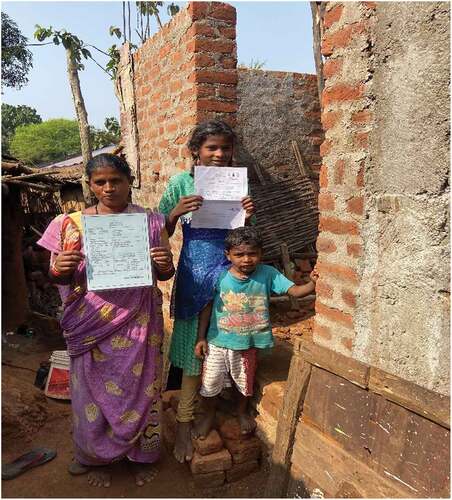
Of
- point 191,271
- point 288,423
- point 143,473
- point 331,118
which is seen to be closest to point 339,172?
point 331,118

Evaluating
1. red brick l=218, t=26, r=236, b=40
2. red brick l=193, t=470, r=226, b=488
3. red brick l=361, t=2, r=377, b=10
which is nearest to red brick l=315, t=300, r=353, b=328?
red brick l=193, t=470, r=226, b=488

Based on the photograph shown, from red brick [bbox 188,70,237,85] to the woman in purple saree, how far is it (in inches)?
47.2

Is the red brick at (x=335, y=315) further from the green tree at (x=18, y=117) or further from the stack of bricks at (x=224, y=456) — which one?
the green tree at (x=18, y=117)

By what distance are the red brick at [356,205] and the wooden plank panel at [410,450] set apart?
82cm

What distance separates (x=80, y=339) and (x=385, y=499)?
170 centimetres

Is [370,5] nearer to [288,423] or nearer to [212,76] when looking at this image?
[212,76]

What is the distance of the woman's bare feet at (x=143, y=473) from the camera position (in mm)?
2650

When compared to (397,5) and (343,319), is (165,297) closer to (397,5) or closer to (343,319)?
(343,319)

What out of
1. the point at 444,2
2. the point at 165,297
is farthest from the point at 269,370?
the point at 444,2

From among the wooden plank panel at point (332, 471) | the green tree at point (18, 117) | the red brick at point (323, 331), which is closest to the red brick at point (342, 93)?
the red brick at point (323, 331)

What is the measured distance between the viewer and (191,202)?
2.38m

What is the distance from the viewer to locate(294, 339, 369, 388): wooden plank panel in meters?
1.96

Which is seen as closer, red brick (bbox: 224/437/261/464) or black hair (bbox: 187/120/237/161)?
black hair (bbox: 187/120/237/161)

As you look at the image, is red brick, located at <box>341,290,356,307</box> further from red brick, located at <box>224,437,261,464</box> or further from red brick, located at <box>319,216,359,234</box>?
red brick, located at <box>224,437,261,464</box>
